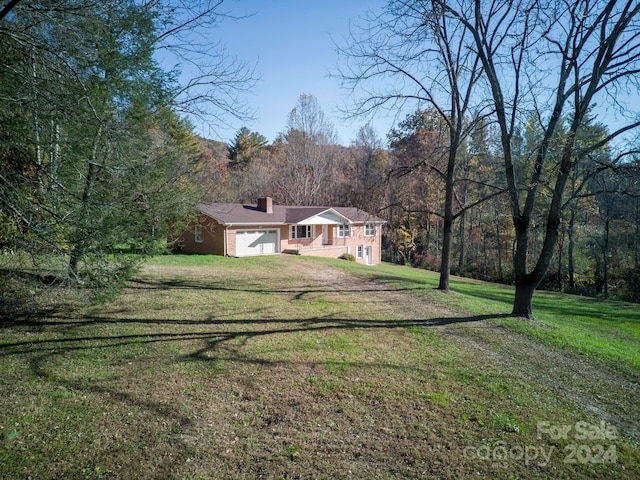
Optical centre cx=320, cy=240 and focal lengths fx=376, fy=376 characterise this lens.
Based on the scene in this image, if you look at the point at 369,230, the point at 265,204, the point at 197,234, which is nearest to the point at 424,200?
the point at 369,230

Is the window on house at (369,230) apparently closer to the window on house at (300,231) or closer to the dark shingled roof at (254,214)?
the dark shingled roof at (254,214)

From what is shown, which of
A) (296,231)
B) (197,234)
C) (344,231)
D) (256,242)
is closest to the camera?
(197,234)

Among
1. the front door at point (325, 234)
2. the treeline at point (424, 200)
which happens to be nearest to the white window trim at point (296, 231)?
the front door at point (325, 234)

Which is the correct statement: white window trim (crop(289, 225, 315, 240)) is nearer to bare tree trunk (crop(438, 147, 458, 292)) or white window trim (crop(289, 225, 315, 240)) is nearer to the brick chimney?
the brick chimney

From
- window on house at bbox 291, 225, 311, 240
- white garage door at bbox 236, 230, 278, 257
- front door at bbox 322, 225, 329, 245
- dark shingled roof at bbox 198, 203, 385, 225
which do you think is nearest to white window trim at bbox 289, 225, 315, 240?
window on house at bbox 291, 225, 311, 240

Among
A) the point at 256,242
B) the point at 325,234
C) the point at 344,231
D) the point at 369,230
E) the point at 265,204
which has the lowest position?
the point at 256,242

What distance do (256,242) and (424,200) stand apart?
18.1 metres

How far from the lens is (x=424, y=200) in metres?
35.6

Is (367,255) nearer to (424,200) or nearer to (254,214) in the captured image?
(424,200)

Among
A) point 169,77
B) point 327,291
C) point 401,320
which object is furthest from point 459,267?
point 169,77

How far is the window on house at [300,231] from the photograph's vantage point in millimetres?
27586

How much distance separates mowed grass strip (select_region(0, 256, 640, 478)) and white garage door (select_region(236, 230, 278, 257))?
48.5 ft

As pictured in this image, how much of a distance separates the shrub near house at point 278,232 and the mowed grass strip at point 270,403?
42.7 feet

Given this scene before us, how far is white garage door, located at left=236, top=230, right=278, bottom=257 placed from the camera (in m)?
24.0
